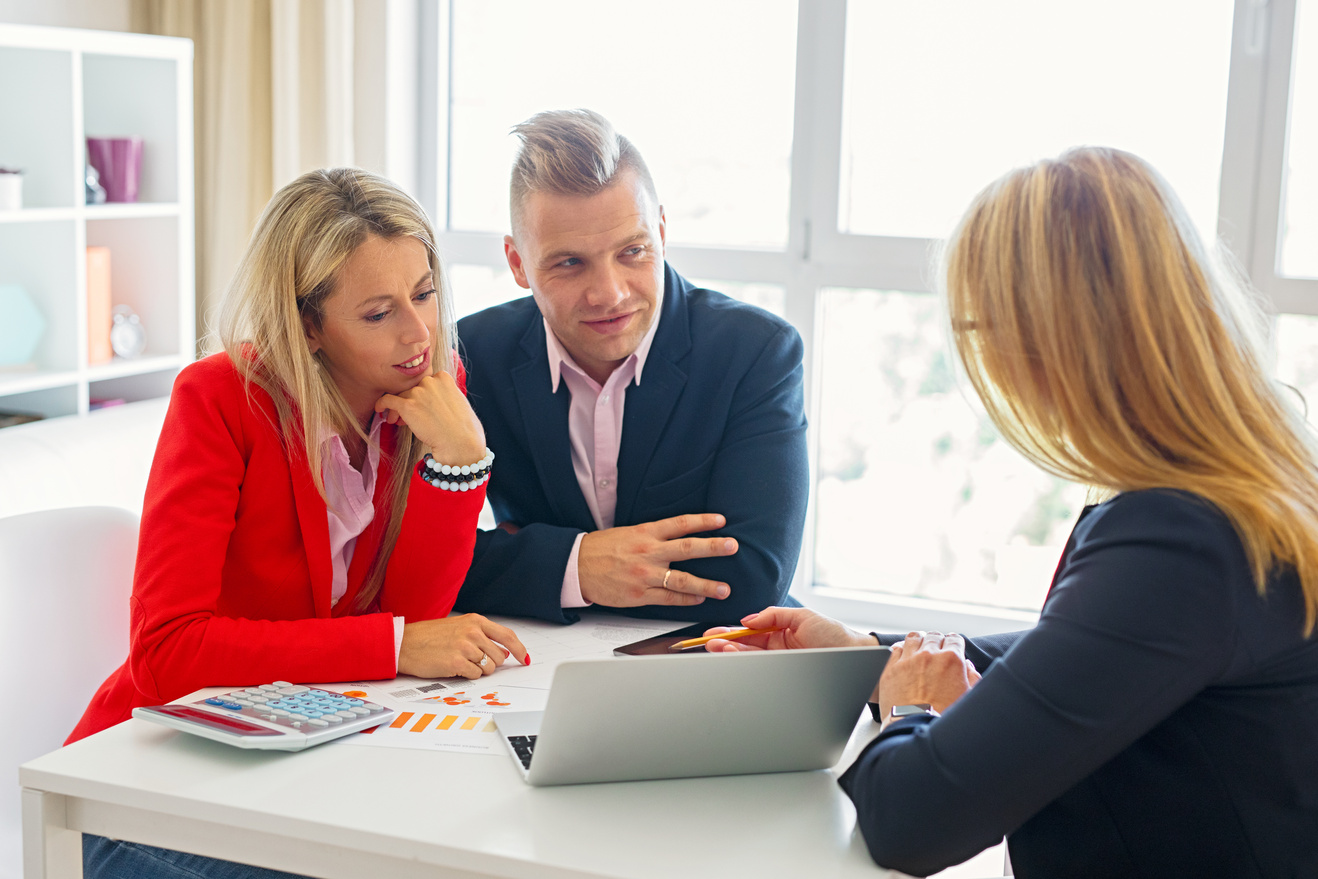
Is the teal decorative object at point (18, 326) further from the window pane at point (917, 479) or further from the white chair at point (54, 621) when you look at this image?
the window pane at point (917, 479)

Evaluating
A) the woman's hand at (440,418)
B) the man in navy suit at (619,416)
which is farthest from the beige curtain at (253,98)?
the woman's hand at (440,418)

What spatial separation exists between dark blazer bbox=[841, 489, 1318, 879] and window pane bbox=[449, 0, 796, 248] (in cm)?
216

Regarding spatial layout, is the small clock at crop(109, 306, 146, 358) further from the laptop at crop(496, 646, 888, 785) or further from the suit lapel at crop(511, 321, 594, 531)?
the laptop at crop(496, 646, 888, 785)

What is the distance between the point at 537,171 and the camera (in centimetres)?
171

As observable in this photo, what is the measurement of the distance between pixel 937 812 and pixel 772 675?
0.18 m

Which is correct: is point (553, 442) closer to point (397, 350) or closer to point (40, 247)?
point (397, 350)

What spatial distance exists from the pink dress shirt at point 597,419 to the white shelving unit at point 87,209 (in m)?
1.27

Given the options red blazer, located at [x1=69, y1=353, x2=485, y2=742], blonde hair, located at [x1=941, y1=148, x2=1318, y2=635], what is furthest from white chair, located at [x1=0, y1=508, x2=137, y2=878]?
blonde hair, located at [x1=941, y1=148, x2=1318, y2=635]

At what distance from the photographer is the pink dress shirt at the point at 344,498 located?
149cm

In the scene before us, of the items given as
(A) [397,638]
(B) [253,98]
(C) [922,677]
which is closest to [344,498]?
(A) [397,638]

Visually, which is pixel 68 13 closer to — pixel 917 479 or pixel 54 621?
pixel 54 621

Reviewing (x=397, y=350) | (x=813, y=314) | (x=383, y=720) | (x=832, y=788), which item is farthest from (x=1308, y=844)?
(x=813, y=314)

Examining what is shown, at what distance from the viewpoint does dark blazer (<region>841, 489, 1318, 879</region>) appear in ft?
2.90

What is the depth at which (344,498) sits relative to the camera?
1.50 metres
